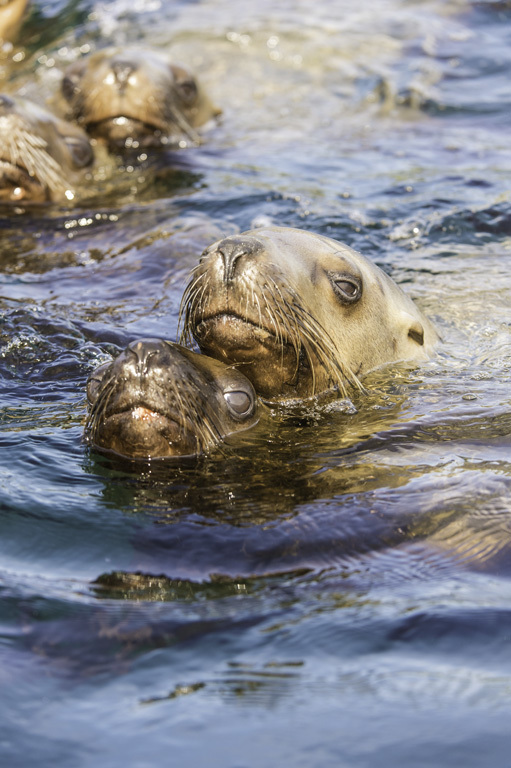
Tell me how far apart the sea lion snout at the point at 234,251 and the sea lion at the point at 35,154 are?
13.1ft

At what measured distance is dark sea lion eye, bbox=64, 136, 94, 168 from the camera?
8.91m

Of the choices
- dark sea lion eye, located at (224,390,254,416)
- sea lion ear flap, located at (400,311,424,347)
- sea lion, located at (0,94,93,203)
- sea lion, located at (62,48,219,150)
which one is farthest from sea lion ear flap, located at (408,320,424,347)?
sea lion, located at (62,48,219,150)

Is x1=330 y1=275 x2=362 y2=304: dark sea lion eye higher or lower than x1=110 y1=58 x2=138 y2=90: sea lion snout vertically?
lower

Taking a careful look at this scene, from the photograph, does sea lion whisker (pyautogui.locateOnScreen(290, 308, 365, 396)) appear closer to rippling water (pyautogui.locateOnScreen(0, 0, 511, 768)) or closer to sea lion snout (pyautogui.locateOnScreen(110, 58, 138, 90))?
rippling water (pyautogui.locateOnScreen(0, 0, 511, 768))

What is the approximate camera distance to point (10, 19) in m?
13.8

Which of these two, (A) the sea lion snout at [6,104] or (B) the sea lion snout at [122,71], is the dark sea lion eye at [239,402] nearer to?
(A) the sea lion snout at [6,104]

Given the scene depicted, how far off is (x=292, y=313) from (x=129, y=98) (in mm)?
5534

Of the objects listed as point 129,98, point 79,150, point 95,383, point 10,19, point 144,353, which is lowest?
point 95,383

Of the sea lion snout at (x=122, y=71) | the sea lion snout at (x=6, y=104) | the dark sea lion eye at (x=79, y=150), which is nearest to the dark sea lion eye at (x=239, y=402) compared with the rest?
the sea lion snout at (x=6, y=104)

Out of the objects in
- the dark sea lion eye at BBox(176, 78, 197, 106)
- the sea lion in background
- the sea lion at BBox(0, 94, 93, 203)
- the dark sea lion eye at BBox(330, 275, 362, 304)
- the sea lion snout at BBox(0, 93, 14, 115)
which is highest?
the sea lion in background

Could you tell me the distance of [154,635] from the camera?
10.4 feet

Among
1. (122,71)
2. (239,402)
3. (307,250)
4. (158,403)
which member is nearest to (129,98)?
(122,71)

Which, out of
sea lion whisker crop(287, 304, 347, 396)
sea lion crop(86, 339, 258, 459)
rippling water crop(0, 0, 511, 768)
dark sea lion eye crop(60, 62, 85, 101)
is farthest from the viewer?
dark sea lion eye crop(60, 62, 85, 101)

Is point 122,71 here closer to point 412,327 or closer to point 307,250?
point 412,327
